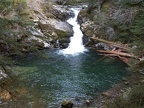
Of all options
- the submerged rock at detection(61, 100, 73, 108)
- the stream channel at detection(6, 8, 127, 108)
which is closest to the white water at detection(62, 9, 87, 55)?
the stream channel at detection(6, 8, 127, 108)

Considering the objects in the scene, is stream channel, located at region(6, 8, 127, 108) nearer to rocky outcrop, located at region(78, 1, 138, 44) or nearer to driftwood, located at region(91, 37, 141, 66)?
driftwood, located at region(91, 37, 141, 66)

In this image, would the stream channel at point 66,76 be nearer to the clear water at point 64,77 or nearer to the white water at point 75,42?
the clear water at point 64,77

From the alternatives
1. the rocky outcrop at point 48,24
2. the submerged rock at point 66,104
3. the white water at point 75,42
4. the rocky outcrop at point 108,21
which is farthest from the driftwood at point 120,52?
the submerged rock at point 66,104

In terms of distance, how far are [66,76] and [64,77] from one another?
307 mm

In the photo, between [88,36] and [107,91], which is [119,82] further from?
[88,36]

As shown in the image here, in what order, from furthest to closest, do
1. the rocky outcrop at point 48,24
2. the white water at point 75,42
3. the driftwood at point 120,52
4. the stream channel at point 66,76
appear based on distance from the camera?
the rocky outcrop at point 48,24
the white water at point 75,42
the driftwood at point 120,52
the stream channel at point 66,76

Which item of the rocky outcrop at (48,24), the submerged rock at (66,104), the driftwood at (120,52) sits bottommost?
the submerged rock at (66,104)

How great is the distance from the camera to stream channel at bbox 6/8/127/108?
16.9 metres

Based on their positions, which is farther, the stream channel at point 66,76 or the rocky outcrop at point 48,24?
the rocky outcrop at point 48,24

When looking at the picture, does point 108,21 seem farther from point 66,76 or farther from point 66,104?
point 66,104

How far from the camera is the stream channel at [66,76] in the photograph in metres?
16.9

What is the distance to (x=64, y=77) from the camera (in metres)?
20.7

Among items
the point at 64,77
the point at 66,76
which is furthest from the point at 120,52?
the point at 64,77

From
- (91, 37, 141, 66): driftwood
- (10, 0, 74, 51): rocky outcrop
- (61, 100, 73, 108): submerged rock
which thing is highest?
(10, 0, 74, 51): rocky outcrop
